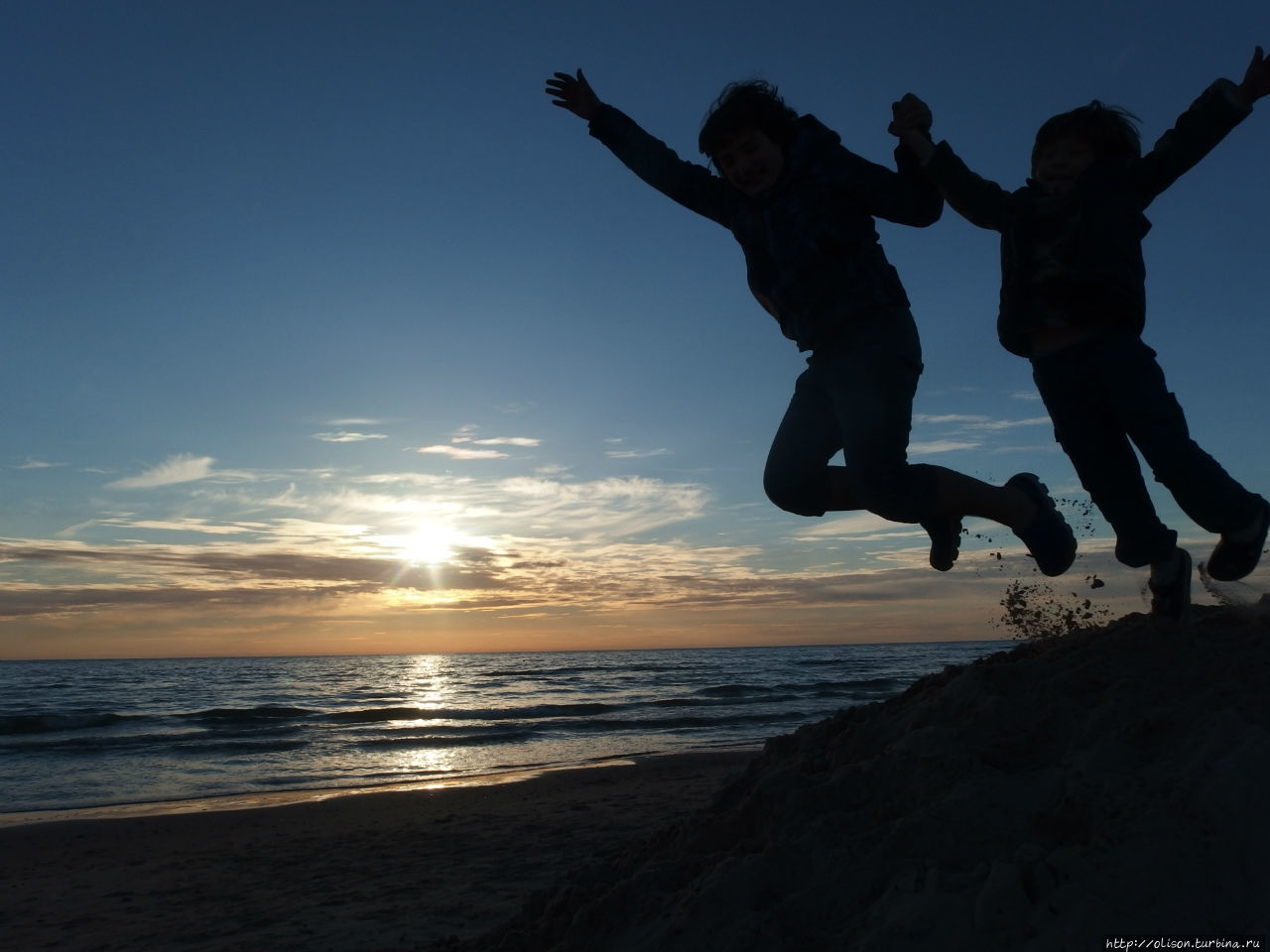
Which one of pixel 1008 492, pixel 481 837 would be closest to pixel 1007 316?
pixel 1008 492

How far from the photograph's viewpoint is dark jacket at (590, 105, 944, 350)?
9.66ft

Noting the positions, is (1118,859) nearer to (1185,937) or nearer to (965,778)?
(1185,937)

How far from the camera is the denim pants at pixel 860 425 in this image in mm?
2889

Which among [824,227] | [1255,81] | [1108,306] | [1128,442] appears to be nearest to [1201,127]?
[1255,81]

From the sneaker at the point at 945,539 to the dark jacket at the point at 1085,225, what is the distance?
75 cm

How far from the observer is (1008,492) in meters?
3.35

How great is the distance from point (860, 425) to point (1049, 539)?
102 centimetres

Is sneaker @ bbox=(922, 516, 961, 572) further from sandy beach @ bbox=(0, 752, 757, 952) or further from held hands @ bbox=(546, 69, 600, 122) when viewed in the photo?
held hands @ bbox=(546, 69, 600, 122)

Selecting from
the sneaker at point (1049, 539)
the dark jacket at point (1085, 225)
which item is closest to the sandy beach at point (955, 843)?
the sneaker at point (1049, 539)

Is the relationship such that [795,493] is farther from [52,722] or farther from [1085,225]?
[52,722]

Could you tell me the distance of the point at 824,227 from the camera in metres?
2.95

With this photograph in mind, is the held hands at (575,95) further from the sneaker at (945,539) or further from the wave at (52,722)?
the wave at (52,722)

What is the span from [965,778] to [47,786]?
11504 mm

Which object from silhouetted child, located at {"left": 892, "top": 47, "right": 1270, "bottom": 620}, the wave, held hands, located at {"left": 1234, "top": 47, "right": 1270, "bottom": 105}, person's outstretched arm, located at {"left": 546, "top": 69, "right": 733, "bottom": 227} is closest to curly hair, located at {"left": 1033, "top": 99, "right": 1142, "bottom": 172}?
silhouetted child, located at {"left": 892, "top": 47, "right": 1270, "bottom": 620}
